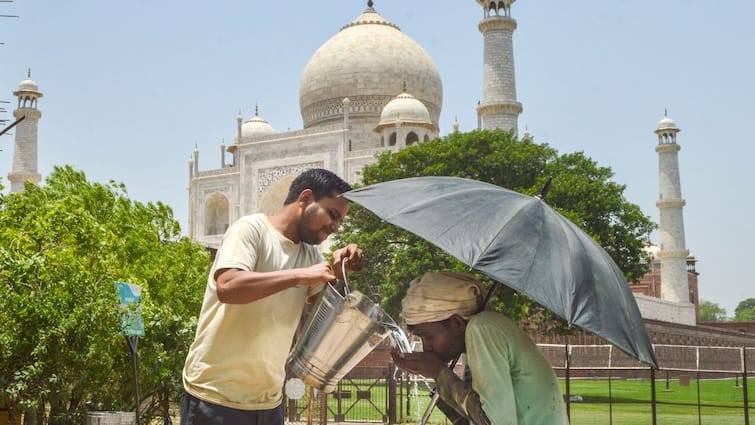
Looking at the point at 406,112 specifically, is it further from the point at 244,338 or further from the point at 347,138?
the point at 244,338

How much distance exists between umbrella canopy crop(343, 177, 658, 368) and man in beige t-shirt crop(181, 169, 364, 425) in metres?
0.17

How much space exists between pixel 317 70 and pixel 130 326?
3173 cm

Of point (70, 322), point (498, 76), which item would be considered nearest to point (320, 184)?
point (70, 322)

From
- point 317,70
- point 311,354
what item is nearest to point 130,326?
point 311,354

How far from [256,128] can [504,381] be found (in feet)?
122

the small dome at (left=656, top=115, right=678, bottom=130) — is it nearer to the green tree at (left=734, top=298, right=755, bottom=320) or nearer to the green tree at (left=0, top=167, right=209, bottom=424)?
the green tree at (left=0, top=167, right=209, bottom=424)

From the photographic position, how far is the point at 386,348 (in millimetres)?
21234

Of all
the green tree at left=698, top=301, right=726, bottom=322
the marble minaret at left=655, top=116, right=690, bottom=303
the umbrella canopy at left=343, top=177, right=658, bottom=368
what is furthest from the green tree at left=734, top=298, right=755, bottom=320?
the umbrella canopy at left=343, top=177, right=658, bottom=368

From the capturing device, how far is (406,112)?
31781mm

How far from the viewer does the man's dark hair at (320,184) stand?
2.58 m

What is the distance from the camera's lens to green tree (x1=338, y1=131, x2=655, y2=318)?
18.4 m

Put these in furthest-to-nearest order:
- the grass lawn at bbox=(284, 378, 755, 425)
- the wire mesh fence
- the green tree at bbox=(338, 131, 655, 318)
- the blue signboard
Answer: the green tree at bbox=(338, 131, 655, 318) → the grass lawn at bbox=(284, 378, 755, 425) → the wire mesh fence → the blue signboard

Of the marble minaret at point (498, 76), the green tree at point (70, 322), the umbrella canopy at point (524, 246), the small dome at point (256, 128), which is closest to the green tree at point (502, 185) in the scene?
the marble minaret at point (498, 76)

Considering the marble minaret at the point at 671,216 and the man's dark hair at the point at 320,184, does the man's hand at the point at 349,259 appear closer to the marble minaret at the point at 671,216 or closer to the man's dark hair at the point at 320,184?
the man's dark hair at the point at 320,184
